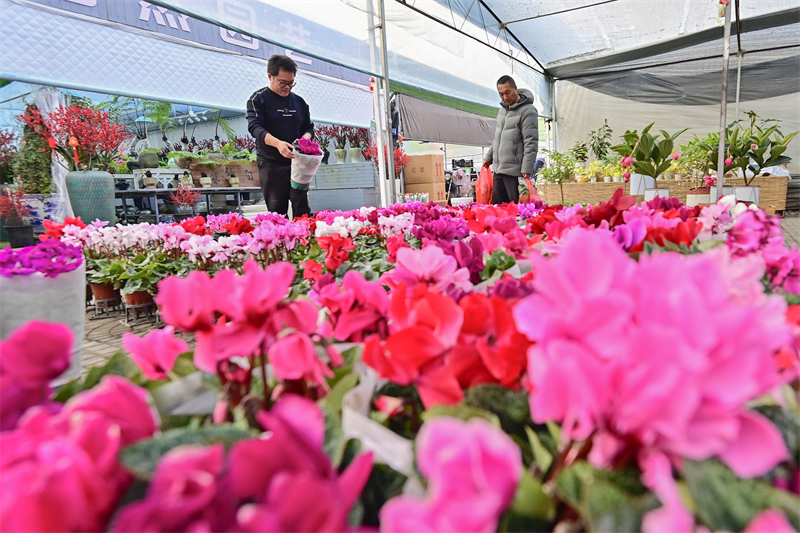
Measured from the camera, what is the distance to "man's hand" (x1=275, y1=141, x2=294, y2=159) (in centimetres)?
369

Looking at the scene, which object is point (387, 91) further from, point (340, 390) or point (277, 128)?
point (340, 390)

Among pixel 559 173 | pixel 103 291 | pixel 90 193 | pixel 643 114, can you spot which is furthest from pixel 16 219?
pixel 643 114

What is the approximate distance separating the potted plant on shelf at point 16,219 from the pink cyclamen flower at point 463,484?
19.0ft

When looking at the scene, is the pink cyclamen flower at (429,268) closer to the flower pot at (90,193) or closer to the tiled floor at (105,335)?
the tiled floor at (105,335)

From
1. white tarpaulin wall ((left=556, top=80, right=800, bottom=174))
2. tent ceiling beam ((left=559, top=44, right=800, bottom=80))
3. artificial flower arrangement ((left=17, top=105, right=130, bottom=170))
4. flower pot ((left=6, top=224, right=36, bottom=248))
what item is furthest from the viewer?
white tarpaulin wall ((left=556, top=80, right=800, bottom=174))

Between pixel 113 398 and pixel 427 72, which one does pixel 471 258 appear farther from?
pixel 427 72

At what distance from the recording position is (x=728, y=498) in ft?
0.85

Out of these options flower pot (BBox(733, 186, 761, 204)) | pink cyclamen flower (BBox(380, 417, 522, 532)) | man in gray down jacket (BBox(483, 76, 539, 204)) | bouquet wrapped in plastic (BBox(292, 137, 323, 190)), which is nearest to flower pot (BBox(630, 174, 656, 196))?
man in gray down jacket (BBox(483, 76, 539, 204))

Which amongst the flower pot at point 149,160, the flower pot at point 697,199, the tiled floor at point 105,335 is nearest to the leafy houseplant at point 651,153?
the flower pot at point 697,199

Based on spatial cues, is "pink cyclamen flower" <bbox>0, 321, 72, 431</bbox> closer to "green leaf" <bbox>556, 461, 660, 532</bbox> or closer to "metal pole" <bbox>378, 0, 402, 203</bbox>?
"green leaf" <bbox>556, 461, 660, 532</bbox>

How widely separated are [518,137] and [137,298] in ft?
11.7

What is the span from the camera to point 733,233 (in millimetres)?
1025

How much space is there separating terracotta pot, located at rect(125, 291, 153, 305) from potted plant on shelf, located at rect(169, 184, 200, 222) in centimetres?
444

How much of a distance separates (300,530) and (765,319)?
1.14 ft
